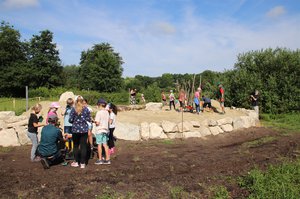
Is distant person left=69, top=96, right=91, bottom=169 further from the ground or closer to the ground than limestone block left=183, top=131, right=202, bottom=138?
further from the ground

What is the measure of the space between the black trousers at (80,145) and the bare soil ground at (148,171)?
1.09 ft

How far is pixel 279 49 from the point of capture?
21.4 meters

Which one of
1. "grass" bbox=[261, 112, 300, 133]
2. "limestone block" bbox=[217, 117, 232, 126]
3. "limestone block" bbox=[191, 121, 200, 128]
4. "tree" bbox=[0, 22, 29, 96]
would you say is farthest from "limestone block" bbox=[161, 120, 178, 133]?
"tree" bbox=[0, 22, 29, 96]

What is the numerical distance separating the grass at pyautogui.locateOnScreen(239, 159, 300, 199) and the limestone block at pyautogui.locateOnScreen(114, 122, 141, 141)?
5.66m

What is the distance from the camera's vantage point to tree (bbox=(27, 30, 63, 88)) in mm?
52894

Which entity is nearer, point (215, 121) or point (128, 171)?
point (128, 171)

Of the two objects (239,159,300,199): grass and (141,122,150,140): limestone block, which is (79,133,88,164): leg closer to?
(239,159,300,199): grass

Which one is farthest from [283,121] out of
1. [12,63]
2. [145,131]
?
[12,63]

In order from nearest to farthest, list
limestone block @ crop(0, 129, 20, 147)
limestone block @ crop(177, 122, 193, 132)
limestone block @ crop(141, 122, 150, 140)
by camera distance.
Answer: limestone block @ crop(0, 129, 20, 147)
limestone block @ crop(141, 122, 150, 140)
limestone block @ crop(177, 122, 193, 132)

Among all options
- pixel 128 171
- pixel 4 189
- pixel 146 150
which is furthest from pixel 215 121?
pixel 4 189

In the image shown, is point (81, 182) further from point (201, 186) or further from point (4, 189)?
point (201, 186)

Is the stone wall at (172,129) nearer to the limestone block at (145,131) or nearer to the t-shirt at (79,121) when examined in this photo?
the limestone block at (145,131)

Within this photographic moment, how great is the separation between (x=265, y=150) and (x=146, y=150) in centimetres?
389

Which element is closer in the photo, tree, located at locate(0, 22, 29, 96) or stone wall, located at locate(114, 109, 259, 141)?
stone wall, located at locate(114, 109, 259, 141)
